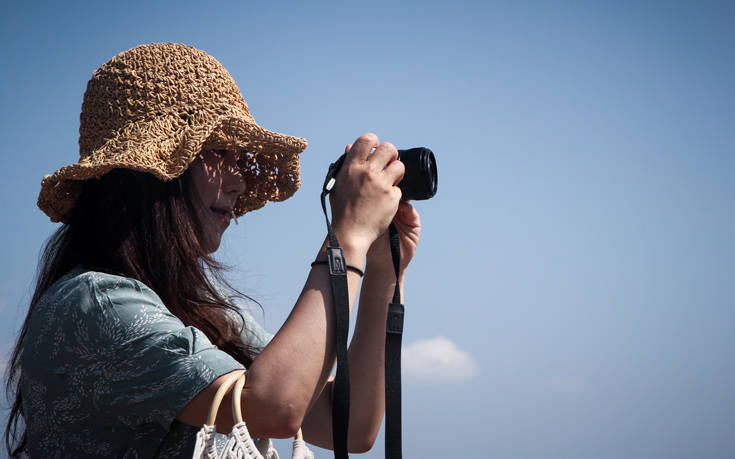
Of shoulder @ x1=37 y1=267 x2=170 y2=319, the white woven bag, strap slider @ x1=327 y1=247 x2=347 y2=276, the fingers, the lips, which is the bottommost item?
the white woven bag

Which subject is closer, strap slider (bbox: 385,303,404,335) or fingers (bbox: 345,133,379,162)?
fingers (bbox: 345,133,379,162)

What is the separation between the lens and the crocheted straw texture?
5.45 ft

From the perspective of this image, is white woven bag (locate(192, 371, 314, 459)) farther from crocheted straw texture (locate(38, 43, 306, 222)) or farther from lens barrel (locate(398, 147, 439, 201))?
lens barrel (locate(398, 147, 439, 201))

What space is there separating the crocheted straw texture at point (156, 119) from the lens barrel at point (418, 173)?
0.40 meters

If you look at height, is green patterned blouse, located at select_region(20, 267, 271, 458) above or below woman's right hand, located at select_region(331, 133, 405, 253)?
below

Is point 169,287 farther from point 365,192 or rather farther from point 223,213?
point 365,192

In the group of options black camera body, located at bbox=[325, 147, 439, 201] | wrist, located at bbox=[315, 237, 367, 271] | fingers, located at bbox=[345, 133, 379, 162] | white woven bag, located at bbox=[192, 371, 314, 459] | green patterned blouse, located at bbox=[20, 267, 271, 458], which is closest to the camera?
white woven bag, located at bbox=[192, 371, 314, 459]

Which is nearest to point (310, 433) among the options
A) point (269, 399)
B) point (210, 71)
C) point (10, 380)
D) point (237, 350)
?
point (237, 350)

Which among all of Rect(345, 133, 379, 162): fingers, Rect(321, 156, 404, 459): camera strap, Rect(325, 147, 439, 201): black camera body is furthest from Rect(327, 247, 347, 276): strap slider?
Rect(325, 147, 439, 201): black camera body

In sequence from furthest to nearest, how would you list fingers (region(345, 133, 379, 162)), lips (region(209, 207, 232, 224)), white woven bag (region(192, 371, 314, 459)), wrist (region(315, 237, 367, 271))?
1. lips (region(209, 207, 232, 224))
2. fingers (region(345, 133, 379, 162))
3. wrist (region(315, 237, 367, 271))
4. white woven bag (region(192, 371, 314, 459))

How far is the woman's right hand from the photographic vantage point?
4.95 feet

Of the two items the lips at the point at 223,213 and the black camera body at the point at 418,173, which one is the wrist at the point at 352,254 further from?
the lips at the point at 223,213

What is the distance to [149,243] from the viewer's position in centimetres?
167

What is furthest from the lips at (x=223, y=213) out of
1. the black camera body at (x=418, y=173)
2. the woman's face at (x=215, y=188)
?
the black camera body at (x=418, y=173)
